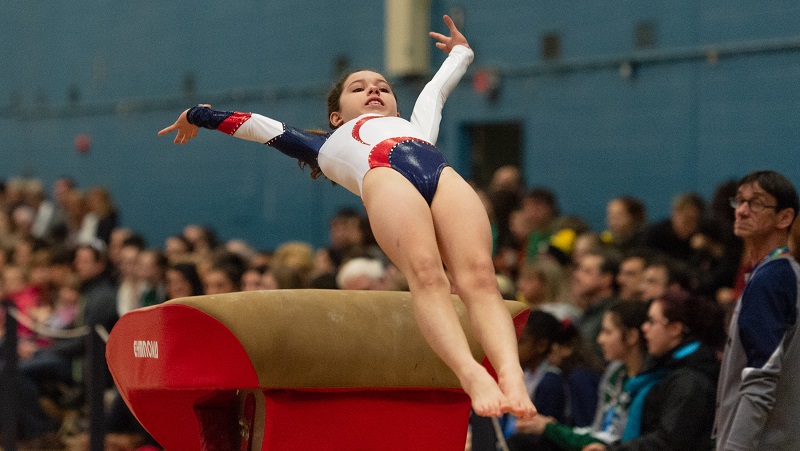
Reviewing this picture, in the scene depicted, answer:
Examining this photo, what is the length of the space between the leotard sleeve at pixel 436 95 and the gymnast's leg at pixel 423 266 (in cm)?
65

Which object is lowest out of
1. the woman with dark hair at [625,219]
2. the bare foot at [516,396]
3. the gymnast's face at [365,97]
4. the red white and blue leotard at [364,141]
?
the bare foot at [516,396]

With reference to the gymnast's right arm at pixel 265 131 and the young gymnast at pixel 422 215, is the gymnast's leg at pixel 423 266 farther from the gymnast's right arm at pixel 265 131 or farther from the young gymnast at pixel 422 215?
Answer: the gymnast's right arm at pixel 265 131

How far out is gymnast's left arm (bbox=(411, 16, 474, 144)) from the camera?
4.74m

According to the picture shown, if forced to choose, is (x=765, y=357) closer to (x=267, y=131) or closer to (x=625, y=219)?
(x=267, y=131)

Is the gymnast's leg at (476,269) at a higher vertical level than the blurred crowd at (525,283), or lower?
higher

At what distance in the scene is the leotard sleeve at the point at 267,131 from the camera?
4562 mm

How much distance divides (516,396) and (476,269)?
1.70 ft

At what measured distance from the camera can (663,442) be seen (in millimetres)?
4867

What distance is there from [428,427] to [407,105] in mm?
6667

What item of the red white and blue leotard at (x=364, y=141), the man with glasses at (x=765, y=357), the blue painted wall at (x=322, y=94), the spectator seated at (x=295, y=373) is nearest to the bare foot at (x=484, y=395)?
the spectator seated at (x=295, y=373)

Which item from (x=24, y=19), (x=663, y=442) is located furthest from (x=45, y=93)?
(x=663, y=442)

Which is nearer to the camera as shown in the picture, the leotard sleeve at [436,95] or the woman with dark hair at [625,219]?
the leotard sleeve at [436,95]

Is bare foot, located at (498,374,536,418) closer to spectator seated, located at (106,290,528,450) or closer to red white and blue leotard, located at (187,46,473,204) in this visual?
spectator seated, located at (106,290,528,450)

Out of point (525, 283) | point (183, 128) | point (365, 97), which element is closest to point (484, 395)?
point (365, 97)
